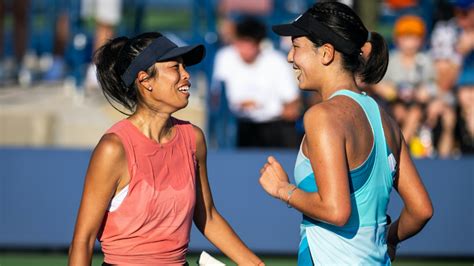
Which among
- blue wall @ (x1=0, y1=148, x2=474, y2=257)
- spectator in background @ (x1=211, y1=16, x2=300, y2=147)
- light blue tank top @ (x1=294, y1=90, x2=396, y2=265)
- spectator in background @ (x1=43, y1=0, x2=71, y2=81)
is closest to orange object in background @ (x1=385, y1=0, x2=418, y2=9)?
spectator in background @ (x1=211, y1=16, x2=300, y2=147)

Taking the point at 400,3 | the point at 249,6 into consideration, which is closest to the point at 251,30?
the point at 400,3

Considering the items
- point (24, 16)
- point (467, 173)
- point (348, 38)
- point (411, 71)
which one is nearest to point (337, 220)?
point (348, 38)

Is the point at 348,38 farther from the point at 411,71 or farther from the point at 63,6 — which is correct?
the point at 63,6

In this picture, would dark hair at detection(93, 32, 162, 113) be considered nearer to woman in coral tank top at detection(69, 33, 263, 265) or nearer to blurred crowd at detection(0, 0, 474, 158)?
woman in coral tank top at detection(69, 33, 263, 265)

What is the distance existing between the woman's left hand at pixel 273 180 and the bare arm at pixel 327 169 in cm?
19

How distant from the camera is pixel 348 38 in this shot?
3.65 meters

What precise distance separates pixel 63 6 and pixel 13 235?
14.3 ft

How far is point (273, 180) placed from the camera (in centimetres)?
376

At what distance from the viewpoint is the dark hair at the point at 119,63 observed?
13.0ft

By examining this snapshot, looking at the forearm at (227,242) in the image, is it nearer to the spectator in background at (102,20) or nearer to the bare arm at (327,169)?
the bare arm at (327,169)

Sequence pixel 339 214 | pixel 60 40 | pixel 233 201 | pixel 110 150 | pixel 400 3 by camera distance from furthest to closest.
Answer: pixel 60 40 < pixel 400 3 < pixel 233 201 < pixel 110 150 < pixel 339 214

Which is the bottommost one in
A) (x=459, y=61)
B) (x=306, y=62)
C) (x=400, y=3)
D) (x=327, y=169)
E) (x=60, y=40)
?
(x=60, y=40)

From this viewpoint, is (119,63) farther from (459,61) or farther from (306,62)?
(459,61)

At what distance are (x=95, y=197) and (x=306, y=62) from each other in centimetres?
99
